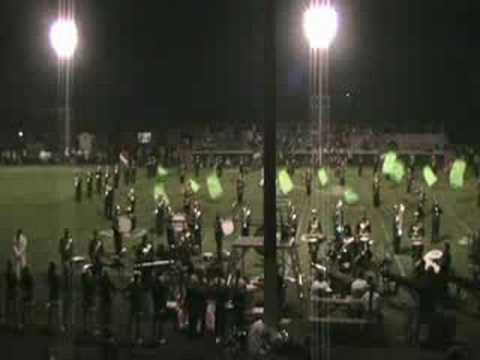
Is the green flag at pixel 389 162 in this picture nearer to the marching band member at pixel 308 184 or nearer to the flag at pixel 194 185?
the marching band member at pixel 308 184

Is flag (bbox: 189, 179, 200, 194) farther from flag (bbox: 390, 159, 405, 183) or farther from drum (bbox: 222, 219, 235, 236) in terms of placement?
drum (bbox: 222, 219, 235, 236)

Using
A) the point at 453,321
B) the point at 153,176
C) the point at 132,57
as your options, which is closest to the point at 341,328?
the point at 453,321

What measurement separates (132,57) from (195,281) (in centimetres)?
5011

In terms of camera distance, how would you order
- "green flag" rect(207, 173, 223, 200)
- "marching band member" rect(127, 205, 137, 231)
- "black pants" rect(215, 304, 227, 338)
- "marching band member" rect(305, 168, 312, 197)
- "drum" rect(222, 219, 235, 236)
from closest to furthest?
1. "black pants" rect(215, 304, 227, 338)
2. "drum" rect(222, 219, 235, 236)
3. "marching band member" rect(127, 205, 137, 231)
4. "marching band member" rect(305, 168, 312, 197)
5. "green flag" rect(207, 173, 223, 200)

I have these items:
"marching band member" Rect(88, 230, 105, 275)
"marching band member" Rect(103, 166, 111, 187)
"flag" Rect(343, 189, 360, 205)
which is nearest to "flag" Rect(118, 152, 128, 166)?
"marching band member" Rect(103, 166, 111, 187)

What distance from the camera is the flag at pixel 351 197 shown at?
38.3 m

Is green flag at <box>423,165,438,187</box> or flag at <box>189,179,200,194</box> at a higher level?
green flag at <box>423,165,438,187</box>

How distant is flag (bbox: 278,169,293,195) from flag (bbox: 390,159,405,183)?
4599 millimetres

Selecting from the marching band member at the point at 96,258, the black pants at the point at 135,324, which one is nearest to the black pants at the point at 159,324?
the black pants at the point at 135,324

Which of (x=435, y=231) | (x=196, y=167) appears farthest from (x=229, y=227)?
(x=196, y=167)

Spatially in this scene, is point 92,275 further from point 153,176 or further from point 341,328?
point 153,176

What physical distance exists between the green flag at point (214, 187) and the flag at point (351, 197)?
522 centimetres

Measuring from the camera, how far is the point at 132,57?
65.1 meters

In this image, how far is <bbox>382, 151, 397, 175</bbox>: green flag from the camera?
Answer: 145 ft
